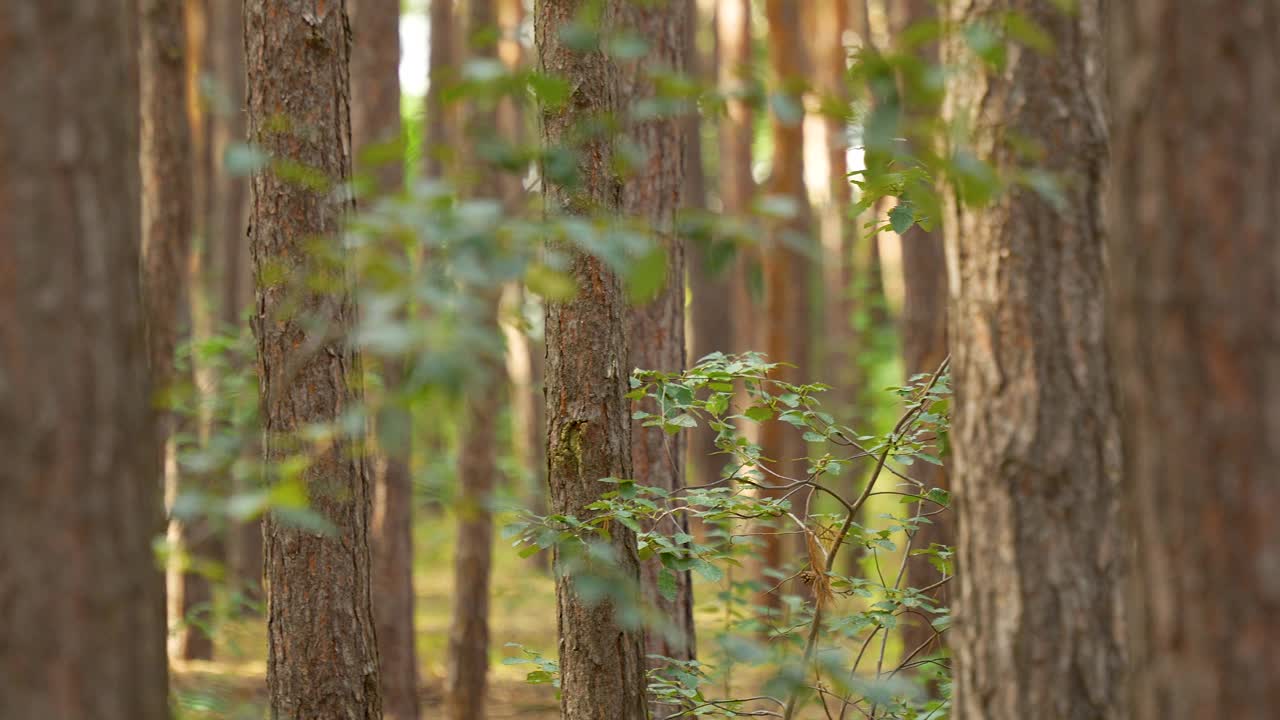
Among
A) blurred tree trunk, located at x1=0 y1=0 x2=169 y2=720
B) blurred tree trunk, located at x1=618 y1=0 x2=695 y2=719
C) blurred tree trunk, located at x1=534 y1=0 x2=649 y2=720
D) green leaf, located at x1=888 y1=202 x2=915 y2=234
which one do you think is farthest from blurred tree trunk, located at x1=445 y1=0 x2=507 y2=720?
blurred tree trunk, located at x1=0 y1=0 x2=169 y2=720

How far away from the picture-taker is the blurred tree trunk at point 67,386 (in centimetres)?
209

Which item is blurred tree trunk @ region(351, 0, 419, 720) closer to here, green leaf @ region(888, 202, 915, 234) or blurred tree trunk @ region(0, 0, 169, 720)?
green leaf @ region(888, 202, 915, 234)

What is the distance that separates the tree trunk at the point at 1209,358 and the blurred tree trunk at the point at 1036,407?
70 centimetres

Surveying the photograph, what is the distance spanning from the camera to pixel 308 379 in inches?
184

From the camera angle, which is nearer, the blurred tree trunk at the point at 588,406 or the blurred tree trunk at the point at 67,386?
the blurred tree trunk at the point at 67,386

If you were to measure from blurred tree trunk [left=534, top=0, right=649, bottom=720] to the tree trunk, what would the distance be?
2291 millimetres

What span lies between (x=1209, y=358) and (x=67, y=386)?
2085 mm

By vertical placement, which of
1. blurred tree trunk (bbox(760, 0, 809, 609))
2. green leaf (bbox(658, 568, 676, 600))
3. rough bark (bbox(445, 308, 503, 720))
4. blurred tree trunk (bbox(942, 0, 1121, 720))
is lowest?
rough bark (bbox(445, 308, 503, 720))

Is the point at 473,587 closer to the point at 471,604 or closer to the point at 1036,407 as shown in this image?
the point at 471,604

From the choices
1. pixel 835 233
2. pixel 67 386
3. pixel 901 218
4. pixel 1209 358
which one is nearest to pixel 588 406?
pixel 901 218

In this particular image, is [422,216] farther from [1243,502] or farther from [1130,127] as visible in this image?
[1243,502]

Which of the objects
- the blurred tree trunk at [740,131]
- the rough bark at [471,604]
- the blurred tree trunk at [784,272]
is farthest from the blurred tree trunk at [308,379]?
the blurred tree trunk at [740,131]

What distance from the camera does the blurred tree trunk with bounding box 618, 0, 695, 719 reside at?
257 inches

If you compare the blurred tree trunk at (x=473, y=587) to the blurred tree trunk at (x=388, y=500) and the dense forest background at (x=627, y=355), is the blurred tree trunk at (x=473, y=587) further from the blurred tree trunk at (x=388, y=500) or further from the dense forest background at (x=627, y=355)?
the dense forest background at (x=627, y=355)
